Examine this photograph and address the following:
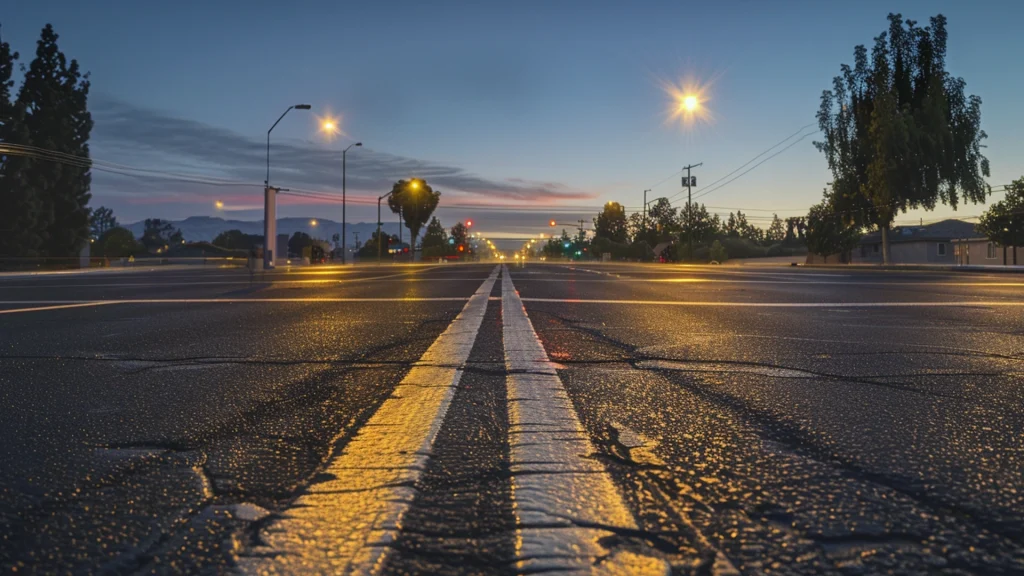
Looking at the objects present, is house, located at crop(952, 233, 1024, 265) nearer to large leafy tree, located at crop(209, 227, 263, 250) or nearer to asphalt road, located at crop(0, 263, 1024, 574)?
asphalt road, located at crop(0, 263, 1024, 574)

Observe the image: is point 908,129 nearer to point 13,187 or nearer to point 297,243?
point 13,187

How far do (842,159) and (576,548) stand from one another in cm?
5725

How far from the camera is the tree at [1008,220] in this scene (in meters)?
58.3

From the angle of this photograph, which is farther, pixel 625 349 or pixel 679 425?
pixel 625 349

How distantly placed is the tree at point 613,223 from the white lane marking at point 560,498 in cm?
17411

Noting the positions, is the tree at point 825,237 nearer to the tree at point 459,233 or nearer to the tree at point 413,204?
the tree at point 413,204

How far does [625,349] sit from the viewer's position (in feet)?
17.0

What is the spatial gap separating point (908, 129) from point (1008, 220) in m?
21.1

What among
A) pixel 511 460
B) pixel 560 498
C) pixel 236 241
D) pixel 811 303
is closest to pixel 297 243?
pixel 236 241

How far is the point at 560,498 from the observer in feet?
5.79

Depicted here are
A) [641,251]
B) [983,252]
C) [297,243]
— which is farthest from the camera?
[641,251]

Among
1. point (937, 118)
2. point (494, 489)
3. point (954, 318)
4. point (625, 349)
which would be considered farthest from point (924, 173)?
point (494, 489)

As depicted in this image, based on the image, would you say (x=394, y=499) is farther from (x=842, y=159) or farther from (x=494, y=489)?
(x=842, y=159)

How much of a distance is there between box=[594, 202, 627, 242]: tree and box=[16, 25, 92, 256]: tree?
136 metres
